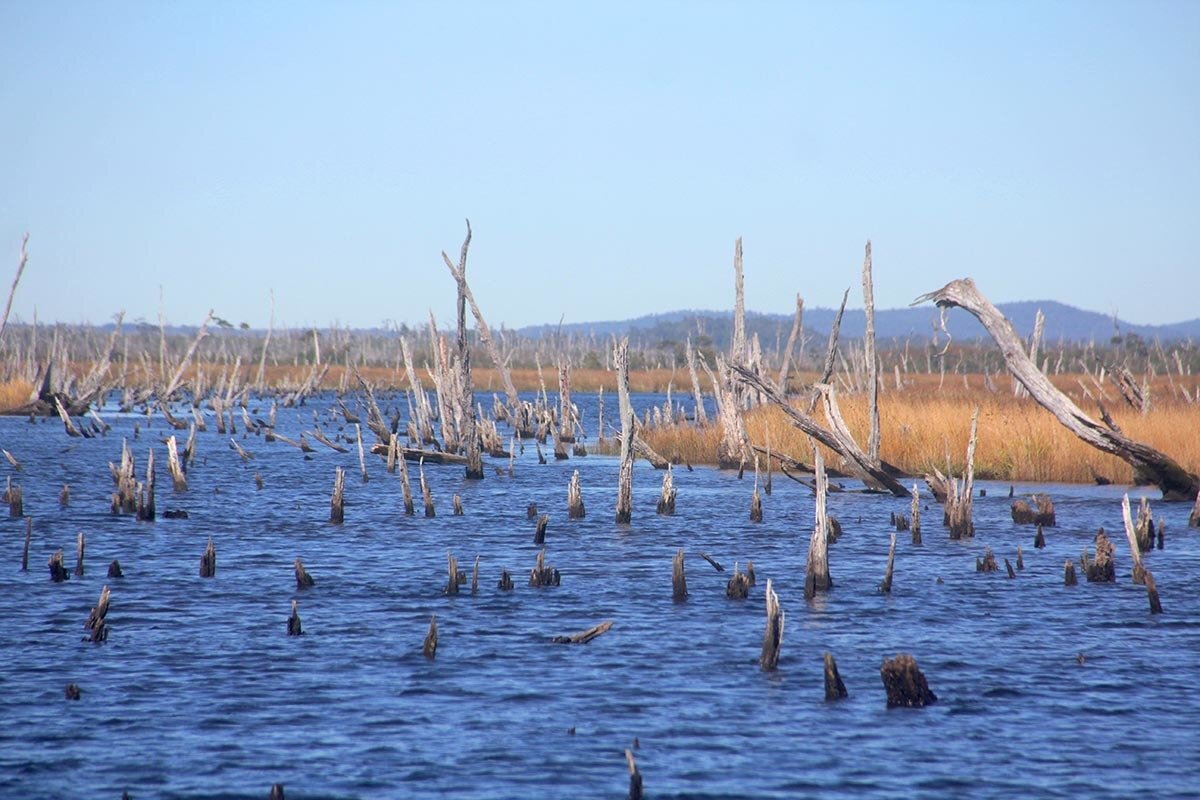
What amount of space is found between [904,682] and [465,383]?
19.5 m

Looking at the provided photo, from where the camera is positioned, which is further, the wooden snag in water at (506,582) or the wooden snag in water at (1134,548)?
the wooden snag in water at (506,582)

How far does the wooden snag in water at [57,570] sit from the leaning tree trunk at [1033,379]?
11.9 m

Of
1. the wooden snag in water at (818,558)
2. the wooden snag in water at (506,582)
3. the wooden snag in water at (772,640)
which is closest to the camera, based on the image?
the wooden snag in water at (772,640)

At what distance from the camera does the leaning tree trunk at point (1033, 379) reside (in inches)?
802

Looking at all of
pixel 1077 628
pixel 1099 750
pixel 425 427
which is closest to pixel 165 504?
pixel 425 427

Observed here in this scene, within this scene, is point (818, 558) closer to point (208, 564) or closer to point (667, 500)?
point (208, 564)

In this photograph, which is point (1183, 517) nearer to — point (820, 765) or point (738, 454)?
point (738, 454)

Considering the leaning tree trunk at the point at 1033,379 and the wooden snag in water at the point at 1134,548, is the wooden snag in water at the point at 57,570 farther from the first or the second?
the wooden snag in water at the point at 1134,548

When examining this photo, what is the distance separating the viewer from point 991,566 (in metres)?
17.2

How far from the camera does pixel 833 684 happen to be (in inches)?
431

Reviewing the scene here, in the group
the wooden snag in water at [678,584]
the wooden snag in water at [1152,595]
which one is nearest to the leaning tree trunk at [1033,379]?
the wooden snag in water at [1152,595]

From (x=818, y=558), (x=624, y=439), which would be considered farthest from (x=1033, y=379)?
(x=818, y=558)

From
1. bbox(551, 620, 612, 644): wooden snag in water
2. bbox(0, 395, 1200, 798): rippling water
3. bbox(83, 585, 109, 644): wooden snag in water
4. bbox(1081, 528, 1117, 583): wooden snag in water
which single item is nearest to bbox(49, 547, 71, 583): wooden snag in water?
bbox(0, 395, 1200, 798): rippling water

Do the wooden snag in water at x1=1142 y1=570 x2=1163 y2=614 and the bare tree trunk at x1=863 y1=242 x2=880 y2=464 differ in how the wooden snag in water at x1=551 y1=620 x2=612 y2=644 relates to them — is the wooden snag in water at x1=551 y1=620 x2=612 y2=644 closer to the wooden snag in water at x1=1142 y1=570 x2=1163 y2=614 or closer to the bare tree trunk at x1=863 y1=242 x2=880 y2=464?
the wooden snag in water at x1=1142 y1=570 x2=1163 y2=614
